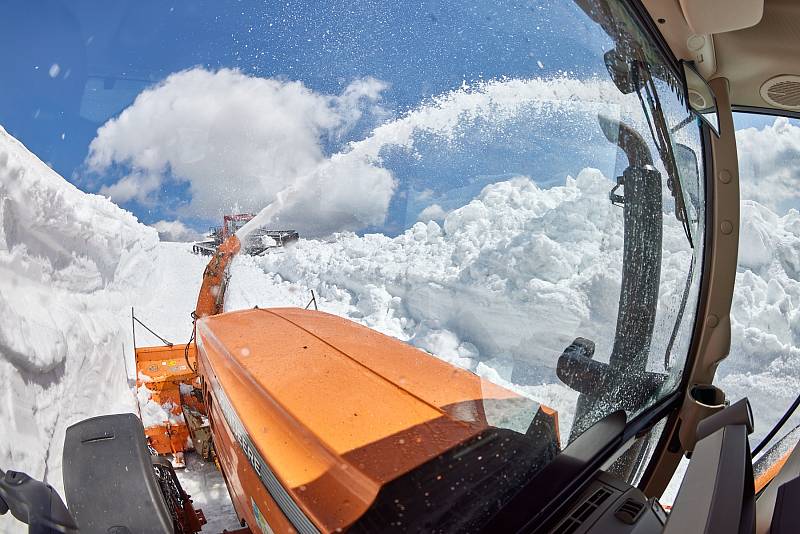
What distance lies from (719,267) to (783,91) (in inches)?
33.1

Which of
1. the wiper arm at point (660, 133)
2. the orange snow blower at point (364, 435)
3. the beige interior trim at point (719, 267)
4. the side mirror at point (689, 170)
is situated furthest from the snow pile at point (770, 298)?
the orange snow blower at point (364, 435)

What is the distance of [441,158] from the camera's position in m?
0.92

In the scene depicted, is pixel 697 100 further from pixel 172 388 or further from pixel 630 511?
pixel 172 388

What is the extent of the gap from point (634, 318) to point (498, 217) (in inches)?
39.6

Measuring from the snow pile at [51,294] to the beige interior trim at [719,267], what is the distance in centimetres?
219

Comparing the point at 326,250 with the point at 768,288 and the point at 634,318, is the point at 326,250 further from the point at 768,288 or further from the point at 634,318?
the point at 768,288

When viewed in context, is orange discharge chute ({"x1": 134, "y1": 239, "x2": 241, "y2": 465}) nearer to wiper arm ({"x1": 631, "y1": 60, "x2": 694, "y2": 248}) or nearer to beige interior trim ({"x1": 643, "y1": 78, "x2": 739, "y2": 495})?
wiper arm ({"x1": 631, "y1": 60, "x2": 694, "y2": 248})

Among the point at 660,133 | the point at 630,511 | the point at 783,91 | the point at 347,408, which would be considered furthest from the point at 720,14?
the point at 347,408

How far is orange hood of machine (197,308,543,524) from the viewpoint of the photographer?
975 millimetres

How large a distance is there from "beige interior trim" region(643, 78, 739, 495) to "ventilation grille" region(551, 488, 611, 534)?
109 cm

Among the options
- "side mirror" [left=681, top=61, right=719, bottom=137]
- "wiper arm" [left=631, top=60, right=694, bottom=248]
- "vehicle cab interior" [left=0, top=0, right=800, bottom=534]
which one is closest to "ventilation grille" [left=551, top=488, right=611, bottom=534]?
"vehicle cab interior" [left=0, top=0, right=800, bottom=534]

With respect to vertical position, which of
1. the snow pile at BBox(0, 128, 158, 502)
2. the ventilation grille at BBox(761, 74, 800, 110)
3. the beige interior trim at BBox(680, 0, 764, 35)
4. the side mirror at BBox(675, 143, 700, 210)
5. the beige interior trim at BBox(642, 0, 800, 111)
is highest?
the beige interior trim at BBox(642, 0, 800, 111)

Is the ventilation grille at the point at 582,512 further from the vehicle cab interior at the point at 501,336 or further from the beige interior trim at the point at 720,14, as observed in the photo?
the beige interior trim at the point at 720,14

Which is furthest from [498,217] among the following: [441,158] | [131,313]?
[131,313]
